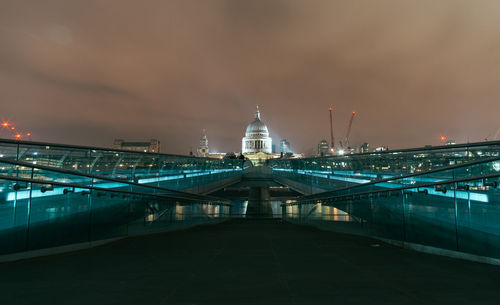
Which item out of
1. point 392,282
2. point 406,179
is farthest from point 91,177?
point 406,179

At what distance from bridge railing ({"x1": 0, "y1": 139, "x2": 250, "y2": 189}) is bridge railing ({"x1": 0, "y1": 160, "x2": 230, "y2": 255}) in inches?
26.6

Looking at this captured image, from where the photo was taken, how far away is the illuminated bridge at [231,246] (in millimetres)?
3967

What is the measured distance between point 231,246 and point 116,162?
7203mm

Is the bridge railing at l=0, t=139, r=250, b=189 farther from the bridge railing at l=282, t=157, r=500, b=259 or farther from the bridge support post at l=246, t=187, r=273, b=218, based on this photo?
the bridge railing at l=282, t=157, r=500, b=259

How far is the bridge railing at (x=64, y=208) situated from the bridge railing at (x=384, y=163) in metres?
7.77

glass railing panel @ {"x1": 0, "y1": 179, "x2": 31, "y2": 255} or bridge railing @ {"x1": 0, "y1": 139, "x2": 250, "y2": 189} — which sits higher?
bridge railing @ {"x1": 0, "y1": 139, "x2": 250, "y2": 189}

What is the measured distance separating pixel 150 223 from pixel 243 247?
420cm

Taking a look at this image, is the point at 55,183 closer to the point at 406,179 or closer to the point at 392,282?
Result: the point at 392,282

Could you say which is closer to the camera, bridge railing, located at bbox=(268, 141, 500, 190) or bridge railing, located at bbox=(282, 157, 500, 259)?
bridge railing, located at bbox=(282, 157, 500, 259)

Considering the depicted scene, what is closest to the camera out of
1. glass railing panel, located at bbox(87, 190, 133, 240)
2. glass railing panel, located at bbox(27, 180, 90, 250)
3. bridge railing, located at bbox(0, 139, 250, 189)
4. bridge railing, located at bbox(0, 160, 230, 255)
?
bridge railing, located at bbox(0, 160, 230, 255)

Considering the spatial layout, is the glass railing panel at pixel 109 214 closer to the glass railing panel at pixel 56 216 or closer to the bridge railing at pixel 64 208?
the bridge railing at pixel 64 208

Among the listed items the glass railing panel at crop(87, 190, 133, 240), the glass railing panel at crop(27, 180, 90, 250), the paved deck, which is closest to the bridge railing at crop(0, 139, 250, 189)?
the glass railing panel at crop(27, 180, 90, 250)

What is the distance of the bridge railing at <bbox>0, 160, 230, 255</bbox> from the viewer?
19.9 feet

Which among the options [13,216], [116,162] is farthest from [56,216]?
[116,162]
